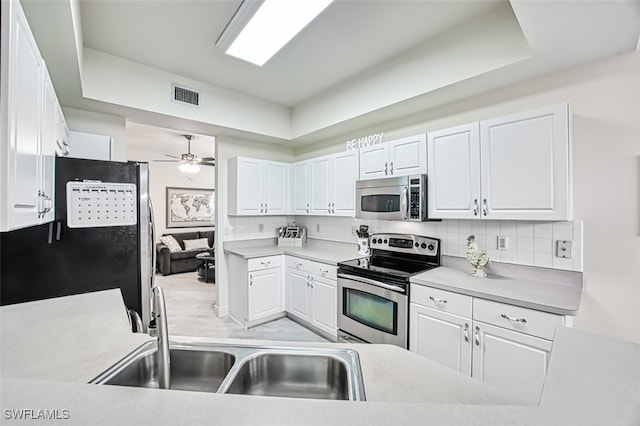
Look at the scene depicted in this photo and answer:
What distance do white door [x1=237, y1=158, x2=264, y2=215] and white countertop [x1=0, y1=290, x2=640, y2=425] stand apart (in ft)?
8.37

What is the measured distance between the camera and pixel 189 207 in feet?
23.1

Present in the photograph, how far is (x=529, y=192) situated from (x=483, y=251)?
0.62 metres

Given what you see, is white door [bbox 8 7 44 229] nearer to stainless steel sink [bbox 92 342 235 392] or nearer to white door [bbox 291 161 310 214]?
stainless steel sink [bbox 92 342 235 392]

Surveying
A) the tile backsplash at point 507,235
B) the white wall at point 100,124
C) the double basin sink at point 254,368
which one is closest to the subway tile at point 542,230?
the tile backsplash at point 507,235

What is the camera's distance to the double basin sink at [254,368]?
3.41 feet

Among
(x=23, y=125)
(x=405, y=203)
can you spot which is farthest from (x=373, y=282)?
(x=23, y=125)

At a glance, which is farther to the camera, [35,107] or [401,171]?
[401,171]

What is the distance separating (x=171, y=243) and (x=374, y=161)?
532 centimetres

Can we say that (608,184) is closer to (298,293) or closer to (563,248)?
(563,248)

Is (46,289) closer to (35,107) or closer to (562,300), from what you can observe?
(35,107)

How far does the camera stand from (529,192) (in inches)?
74.9

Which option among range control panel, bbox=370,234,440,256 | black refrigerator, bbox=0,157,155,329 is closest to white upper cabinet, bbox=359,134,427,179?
range control panel, bbox=370,234,440,256

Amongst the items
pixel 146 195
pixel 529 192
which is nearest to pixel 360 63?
pixel 529 192

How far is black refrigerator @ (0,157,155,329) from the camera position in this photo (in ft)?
5.66
